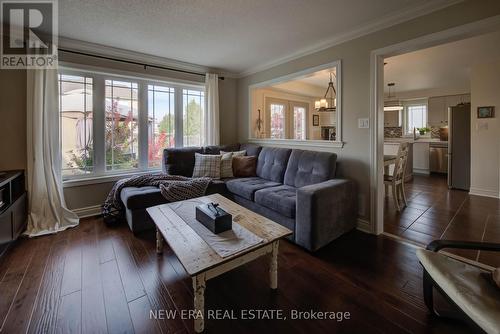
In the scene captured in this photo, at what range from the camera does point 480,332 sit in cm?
100

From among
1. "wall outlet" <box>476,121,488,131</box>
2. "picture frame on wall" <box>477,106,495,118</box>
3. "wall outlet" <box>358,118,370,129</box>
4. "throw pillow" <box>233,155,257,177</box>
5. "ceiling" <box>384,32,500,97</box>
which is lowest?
"throw pillow" <box>233,155,257,177</box>

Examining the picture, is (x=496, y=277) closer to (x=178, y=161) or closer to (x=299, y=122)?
(x=178, y=161)

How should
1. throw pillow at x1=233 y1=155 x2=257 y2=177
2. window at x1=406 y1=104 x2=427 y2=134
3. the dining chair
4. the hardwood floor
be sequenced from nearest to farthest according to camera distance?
the hardwood floor, the dining chair, throw pillow at x1=233 y1=155 x2=257 y2=177, window at x1=406 y1=104 x2=427 y2=134

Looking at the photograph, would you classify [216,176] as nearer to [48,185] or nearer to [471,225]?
[48,185]

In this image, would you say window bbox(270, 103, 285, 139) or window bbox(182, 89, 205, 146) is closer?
window bbox(182, 89, 205, 146)

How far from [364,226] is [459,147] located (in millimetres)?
3593

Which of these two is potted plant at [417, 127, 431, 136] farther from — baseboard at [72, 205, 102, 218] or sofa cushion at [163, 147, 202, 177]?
baseboard at [72, 205, 102, 218]

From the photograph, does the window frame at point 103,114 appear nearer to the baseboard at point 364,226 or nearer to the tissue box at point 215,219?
the tissue box at point 215,219

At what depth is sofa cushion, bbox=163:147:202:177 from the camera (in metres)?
3.55

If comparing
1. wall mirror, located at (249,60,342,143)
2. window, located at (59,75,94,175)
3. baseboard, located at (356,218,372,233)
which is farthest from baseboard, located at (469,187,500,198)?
window, located at (59,75,94,175)

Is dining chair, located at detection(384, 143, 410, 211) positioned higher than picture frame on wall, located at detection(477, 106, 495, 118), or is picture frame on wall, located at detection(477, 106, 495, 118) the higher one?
picture frame on wall, located at detection(477, 106, 495, 118)

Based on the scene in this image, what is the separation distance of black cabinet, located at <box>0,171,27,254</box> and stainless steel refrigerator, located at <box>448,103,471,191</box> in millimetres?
6838

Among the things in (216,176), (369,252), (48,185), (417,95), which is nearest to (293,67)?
(216,176)

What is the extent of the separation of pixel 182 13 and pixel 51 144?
2.20m
